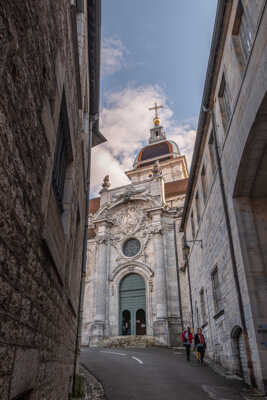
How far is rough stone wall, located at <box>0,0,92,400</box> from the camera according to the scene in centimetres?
211

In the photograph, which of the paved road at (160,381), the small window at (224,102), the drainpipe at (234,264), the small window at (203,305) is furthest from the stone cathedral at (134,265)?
the small window at (224,102)

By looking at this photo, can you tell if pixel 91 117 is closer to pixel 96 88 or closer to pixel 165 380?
pixel 96 88

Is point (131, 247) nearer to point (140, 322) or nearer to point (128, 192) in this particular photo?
point (128, 192)

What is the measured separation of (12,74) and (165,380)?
355 inches

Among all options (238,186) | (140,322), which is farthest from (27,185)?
(140,322)

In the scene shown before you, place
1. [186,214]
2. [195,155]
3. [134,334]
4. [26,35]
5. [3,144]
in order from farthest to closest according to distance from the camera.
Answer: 1. [134,334]
2. [186,214]
3. [195,155]
4. [26,35]
5. [3,144]

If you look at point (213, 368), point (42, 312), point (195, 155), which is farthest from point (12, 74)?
point (195, 155)

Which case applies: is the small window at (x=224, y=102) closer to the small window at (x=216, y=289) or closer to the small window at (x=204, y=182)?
the small window at (x=204, y=182)

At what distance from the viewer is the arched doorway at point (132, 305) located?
2314 centimetres

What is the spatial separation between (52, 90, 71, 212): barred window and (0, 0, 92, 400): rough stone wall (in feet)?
2.71

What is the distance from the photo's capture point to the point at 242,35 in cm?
867

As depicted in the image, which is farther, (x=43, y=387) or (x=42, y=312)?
(x=43, y=387)

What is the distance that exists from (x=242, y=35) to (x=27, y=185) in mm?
A: 8434

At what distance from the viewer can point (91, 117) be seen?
39.1ft
